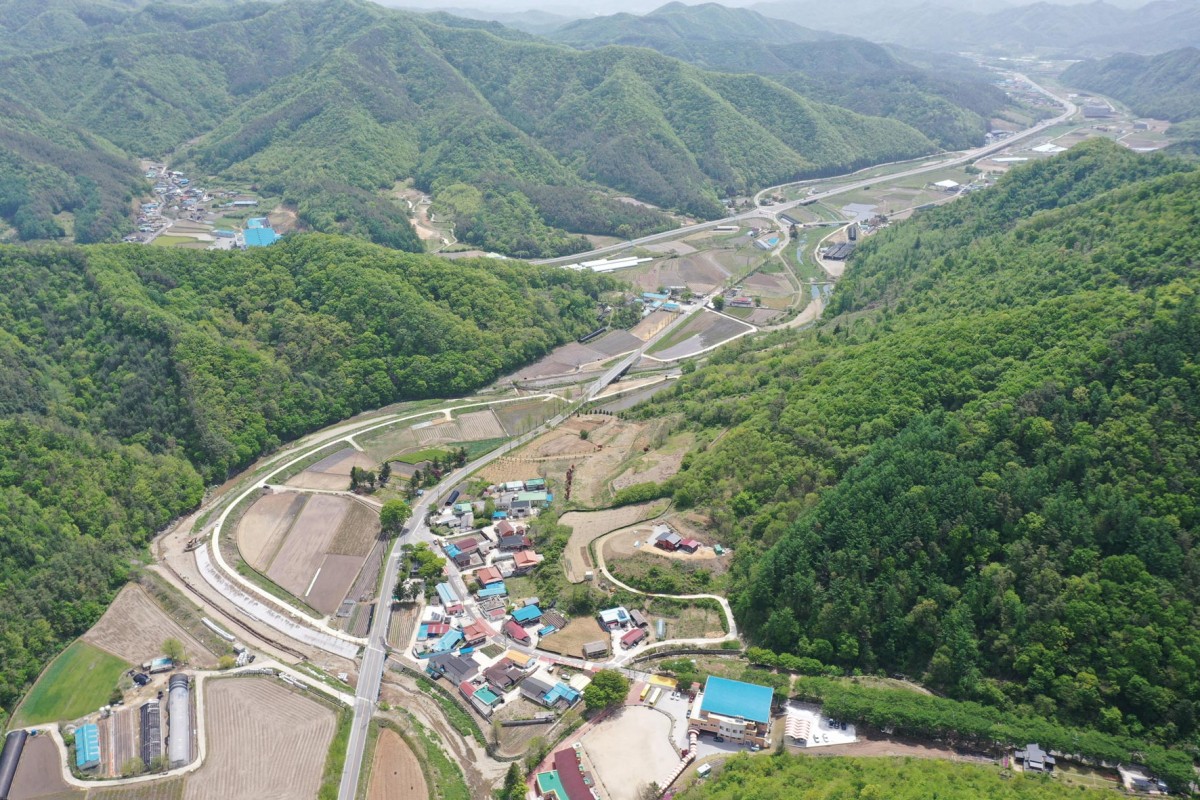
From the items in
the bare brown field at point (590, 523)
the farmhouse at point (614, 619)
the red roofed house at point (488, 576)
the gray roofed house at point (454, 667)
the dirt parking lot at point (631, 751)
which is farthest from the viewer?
the bare brown field at point (590, 523)

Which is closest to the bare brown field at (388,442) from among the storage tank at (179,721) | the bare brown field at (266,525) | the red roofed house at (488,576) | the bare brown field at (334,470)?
the bare brown field at (334,470)

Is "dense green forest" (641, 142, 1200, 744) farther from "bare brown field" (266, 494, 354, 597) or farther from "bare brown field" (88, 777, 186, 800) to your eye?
"bare brown field" (88, 777, 186, 800)

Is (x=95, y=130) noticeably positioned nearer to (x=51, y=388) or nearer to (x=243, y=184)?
(x=243, y=184)

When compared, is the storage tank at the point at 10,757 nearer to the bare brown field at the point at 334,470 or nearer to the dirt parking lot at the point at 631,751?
the bare brown field at the point at 334,470

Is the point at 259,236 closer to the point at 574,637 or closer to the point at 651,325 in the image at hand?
the point at 651,325

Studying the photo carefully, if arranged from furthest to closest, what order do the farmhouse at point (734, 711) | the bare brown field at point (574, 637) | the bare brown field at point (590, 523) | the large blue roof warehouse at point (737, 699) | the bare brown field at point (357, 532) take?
1. the bare brown field at point (357, 532)
2. the bare brown field at point (590, 523)
3. the bare brown field at point (574, 637)
4. the large blue roof warehouse at point (737, 699)
5. the farmhouse at point (734, 711)

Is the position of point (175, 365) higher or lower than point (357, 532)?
higher

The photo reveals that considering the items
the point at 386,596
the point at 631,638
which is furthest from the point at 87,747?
the point at 631,638
